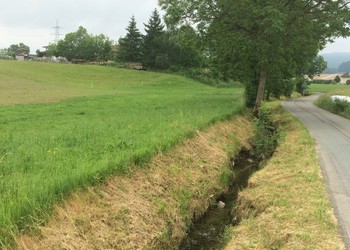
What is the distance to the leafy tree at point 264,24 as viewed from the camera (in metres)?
20.9

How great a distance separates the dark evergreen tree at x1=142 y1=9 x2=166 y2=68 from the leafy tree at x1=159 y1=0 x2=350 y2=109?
182 ft

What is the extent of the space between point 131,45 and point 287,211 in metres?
77.7

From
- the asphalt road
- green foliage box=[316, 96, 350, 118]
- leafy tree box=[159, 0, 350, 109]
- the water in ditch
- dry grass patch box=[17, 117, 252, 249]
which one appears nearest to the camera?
dry grass patch box=[17, 117, 252, 249]

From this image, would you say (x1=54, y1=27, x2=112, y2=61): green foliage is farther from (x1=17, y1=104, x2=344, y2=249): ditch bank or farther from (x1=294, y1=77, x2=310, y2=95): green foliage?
(x1=17, y1=104, x2=344, y2=249): ditch bank

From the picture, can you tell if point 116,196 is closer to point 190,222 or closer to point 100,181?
point 100,181

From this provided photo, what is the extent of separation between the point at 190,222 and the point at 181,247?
0.96m

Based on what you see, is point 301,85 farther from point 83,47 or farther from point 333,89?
point 83,47

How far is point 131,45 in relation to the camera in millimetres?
81500

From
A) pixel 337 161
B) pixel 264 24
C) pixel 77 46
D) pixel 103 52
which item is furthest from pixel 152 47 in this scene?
pixel 337 161

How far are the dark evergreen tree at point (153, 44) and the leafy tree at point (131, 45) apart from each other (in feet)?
5.87

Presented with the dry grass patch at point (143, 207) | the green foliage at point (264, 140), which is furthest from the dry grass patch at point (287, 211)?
the green foliage at point (264, 140)

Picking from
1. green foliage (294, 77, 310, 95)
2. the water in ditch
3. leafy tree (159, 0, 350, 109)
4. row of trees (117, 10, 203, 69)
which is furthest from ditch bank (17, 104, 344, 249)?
row of trees (117, 10, 203, 69)

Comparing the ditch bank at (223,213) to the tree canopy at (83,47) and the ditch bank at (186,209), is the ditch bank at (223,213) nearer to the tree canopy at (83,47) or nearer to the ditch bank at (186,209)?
the ditch bank at (186,209)

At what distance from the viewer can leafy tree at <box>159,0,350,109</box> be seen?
821 inches
